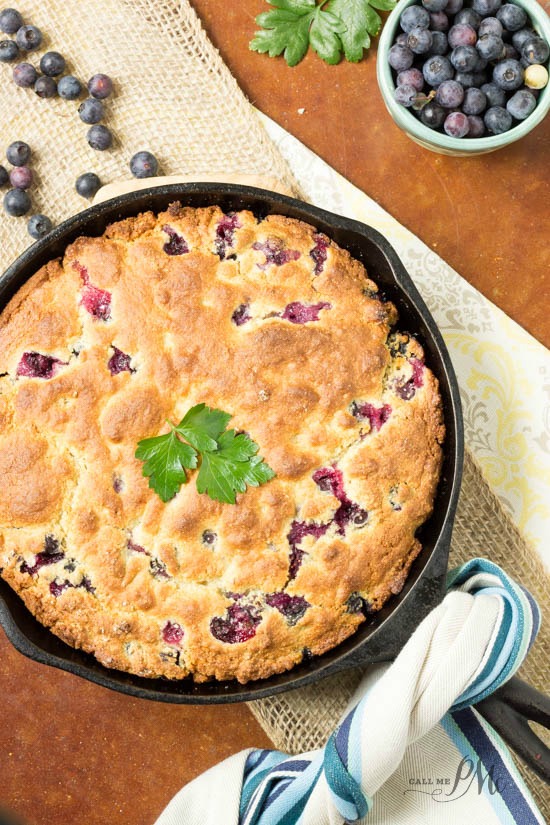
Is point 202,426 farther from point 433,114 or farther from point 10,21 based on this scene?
point 10,21

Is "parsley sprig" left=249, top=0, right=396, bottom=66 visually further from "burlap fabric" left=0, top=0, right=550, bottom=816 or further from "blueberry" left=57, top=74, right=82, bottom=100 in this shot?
"blueberry" left=57, top=74, right=82, bottom=100

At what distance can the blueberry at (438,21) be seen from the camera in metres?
3.15

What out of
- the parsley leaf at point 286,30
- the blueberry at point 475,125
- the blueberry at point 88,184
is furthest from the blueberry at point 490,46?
the blueberry at point 88,184

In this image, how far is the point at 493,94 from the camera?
10.3 feet

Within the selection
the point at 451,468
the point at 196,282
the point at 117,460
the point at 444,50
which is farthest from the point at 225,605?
the point at 444,50

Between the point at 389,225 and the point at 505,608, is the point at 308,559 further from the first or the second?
the point at 389,225

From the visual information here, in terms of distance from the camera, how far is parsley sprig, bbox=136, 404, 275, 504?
2.75 metres

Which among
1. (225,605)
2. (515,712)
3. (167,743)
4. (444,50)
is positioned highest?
(444,50)

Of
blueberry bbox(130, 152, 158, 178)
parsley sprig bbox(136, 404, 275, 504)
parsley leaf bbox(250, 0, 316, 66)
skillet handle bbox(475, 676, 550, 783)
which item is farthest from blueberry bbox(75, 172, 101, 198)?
skillet handle bbox(475, 676, 550, 783)

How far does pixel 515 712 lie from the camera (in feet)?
9.32

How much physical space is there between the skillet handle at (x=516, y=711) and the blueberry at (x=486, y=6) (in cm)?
252

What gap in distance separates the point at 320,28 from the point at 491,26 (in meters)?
0.72

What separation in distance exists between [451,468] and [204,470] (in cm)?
88

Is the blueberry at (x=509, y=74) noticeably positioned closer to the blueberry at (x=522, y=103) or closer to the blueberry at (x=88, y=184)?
the blueberry at (x=522, y=103)
